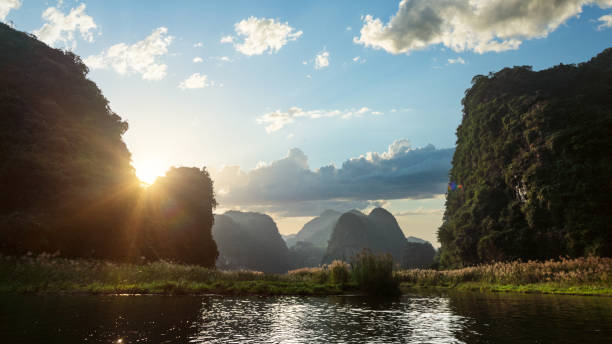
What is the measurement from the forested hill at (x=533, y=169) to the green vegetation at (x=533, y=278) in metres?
20.4

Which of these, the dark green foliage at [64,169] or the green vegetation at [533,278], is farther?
the dark green foliage at [64,169]

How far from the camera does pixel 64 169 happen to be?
3266 cm

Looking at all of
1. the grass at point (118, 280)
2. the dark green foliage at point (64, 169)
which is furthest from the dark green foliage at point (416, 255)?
the grass at point (118, 280)

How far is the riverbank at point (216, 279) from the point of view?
17.7 meters

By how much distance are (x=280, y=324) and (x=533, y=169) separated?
55836 millimetres

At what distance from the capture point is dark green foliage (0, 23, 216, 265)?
29.3 meters

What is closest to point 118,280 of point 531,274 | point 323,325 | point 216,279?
point 216,279

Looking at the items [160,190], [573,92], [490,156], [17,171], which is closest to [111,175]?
[17,171]

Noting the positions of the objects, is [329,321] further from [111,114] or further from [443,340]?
[111,114]

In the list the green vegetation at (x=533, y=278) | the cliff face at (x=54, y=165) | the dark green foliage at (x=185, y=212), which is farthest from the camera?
the dark green foliage at (x=185, y=212)

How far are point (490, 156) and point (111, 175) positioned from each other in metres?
65.0

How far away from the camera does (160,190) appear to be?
60.6 metres

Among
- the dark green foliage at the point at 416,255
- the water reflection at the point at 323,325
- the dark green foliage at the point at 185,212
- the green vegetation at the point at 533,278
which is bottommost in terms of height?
the dark green foliage at the point at 416,255

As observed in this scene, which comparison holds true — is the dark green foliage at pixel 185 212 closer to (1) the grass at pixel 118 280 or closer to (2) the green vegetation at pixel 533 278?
(1) the grass at pixel 118 280
